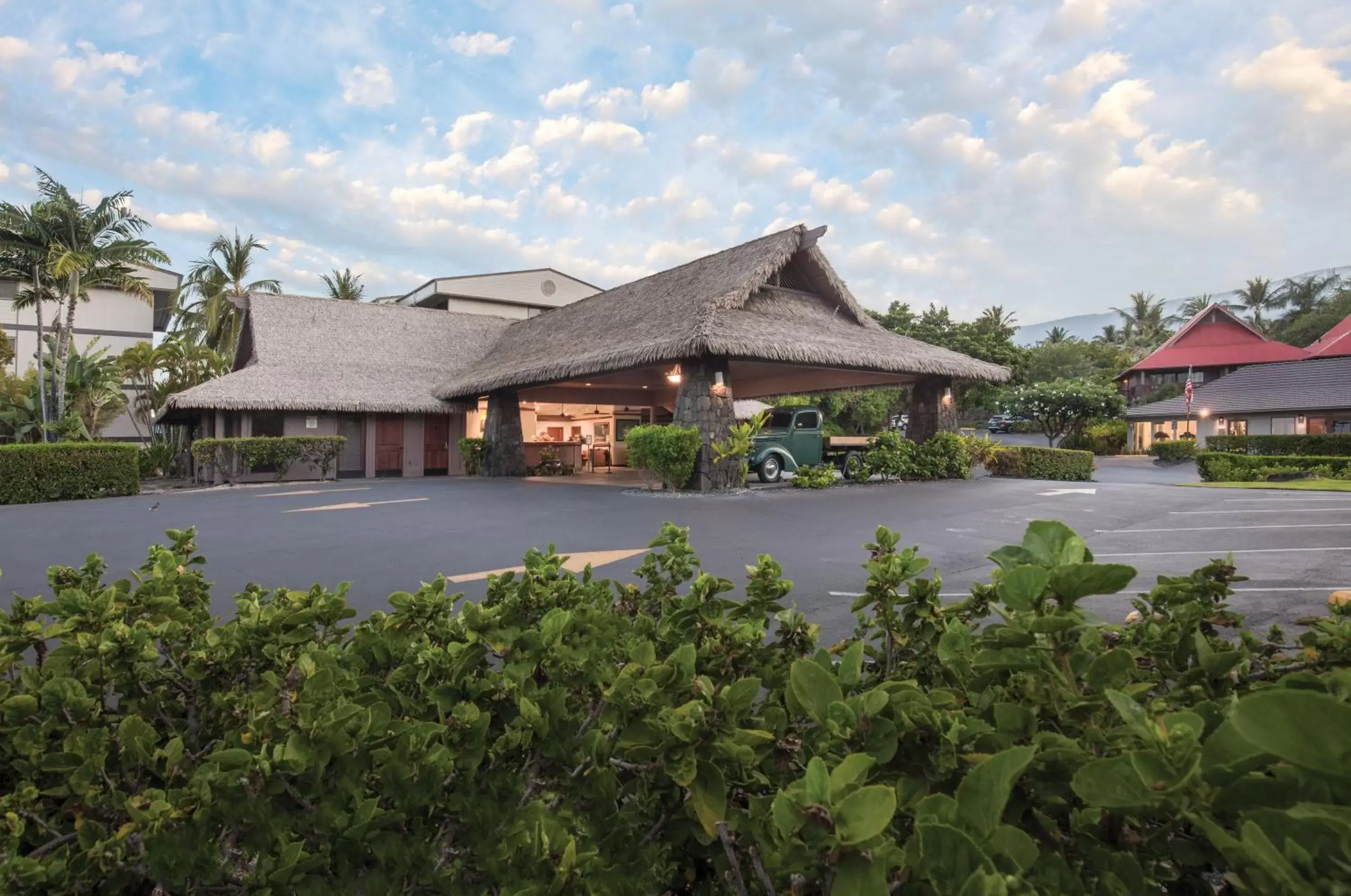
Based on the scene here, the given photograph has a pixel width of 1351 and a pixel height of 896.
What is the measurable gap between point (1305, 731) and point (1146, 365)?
50.6 m

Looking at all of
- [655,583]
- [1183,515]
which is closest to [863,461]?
[1183,515]

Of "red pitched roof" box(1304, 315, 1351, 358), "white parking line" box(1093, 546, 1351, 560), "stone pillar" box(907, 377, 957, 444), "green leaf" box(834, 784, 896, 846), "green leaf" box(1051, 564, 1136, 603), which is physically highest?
"red pitched roof" box(1304, 315, 1351, 358)

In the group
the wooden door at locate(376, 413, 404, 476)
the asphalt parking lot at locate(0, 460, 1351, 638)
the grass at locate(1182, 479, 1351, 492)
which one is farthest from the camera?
the wooden door at locate(376, 413, 404, 476)

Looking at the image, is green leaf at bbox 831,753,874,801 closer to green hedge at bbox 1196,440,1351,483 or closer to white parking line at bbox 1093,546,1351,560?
white parking line at bbox 1093,546,1351,560

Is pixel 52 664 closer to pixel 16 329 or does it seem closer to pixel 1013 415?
pixel 1013 415

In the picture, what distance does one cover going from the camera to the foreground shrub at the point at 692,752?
554 mm

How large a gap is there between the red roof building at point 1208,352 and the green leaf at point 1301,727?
158ft

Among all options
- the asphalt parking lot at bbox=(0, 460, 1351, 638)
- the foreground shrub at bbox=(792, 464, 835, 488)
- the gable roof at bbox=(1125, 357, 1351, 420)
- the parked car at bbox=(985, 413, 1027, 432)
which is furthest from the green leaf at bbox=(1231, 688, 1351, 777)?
the parked car at bbox=(985, 413, 1027, 432)

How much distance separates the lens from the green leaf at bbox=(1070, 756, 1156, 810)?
564 millimetres

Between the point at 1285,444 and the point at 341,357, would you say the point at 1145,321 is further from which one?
the point at 341,357

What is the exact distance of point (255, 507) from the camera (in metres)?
11.0

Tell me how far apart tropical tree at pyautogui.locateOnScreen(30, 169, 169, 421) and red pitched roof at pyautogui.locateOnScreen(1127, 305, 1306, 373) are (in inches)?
1966

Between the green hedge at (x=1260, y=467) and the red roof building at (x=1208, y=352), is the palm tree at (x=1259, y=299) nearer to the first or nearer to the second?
the red roof building at (x=1208, y=352)

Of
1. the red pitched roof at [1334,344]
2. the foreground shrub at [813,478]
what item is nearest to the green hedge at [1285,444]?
the red pitched roof at [1334,344]
